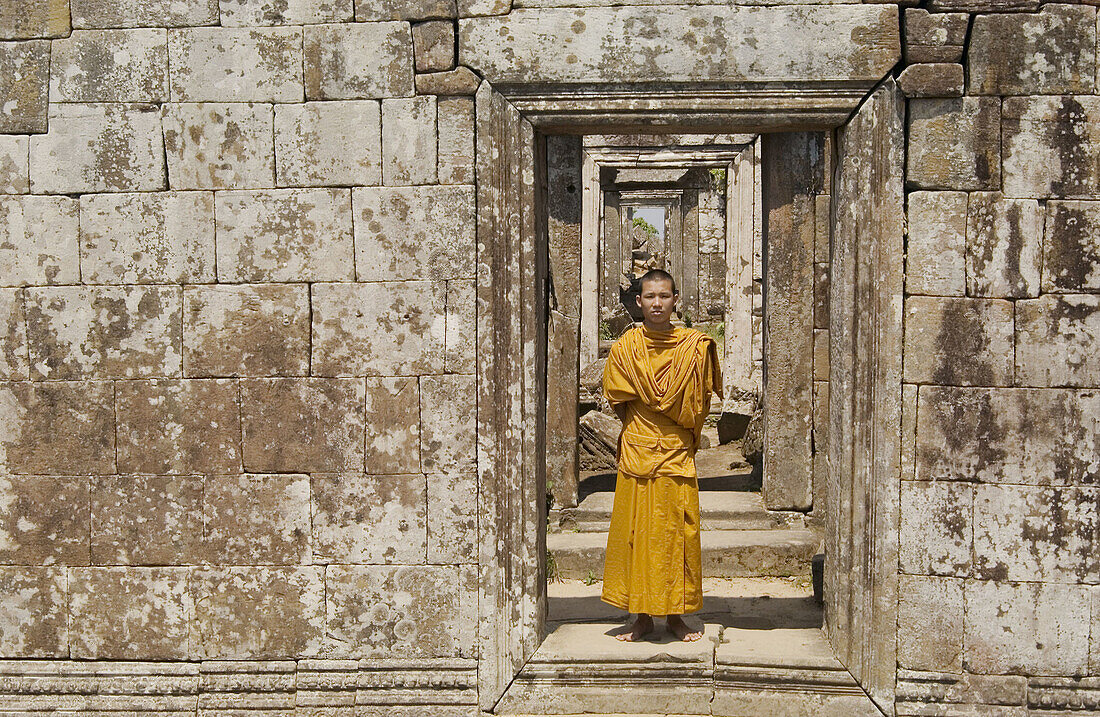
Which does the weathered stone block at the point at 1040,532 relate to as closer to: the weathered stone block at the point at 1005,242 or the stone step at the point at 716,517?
the weathered stone block at the point at 1005,242

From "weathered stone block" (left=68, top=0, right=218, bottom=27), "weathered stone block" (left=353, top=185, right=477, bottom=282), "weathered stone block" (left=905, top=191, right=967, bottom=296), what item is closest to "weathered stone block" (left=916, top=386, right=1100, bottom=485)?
"weathered stone block" (left=905, top=191, right=967, bottom=296)

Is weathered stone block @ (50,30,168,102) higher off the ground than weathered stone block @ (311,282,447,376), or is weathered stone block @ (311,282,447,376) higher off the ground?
weathered stone block @ (50,30,168,102)

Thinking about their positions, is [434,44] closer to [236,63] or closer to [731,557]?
[236,63]

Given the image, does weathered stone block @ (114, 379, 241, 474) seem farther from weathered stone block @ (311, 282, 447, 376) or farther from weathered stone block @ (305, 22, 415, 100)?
weathered stone block @ (305, 22, 415, 100)

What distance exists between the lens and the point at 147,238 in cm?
480

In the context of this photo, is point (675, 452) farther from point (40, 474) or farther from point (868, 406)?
point (40, 474)

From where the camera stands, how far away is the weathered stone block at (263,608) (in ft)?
15.9

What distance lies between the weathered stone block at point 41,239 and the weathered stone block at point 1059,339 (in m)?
4.26

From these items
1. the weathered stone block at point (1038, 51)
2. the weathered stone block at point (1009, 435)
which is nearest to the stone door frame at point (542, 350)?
the weathered stone block at point (1009, 435)

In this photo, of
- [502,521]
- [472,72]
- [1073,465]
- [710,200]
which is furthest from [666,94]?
[710,200]

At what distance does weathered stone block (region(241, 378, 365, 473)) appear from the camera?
15.7 ft

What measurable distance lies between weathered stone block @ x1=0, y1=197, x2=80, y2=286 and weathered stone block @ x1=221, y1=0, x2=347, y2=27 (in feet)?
3.75

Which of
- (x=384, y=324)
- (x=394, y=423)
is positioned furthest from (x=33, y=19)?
(x=394, y=423)

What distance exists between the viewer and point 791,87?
4.57 metres
